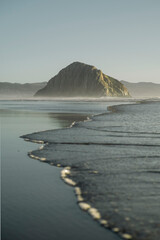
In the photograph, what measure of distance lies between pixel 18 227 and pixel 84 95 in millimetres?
195621

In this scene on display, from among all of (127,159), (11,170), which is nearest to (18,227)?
(11,170)

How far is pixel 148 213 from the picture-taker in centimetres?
397

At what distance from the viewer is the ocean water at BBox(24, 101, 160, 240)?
3818 millimetres

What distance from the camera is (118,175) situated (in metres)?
5.77

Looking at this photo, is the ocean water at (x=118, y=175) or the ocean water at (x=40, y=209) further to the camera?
the ocean water at (x=118, y=175)

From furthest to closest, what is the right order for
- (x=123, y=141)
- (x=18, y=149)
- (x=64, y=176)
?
(x=123, y=141) < (x=18, y=149) < (x=64, y=176)

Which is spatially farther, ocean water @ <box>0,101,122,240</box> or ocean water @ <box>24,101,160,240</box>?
ocean water @ <box>24,101,160,240</box>

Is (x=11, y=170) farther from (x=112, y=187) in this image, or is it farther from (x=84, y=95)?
(x=84, y=95)

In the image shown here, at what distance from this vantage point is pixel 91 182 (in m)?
5.38

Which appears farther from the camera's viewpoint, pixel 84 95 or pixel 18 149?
pixel 84 95

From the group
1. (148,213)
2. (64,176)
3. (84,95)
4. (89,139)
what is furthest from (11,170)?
(84,95)

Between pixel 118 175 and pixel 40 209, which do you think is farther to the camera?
pixel 118 175

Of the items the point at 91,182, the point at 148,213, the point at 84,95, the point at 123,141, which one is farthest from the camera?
the point at 84,95

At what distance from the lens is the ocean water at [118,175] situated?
3818 millimetres
